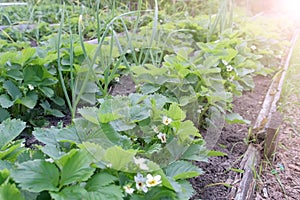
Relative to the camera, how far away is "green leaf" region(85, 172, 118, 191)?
2.27 feet

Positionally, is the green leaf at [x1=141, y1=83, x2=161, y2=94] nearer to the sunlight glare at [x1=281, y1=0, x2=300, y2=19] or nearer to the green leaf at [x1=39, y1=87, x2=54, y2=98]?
the green leaf at [x1=39, y1=87, x2=54, y2=98]

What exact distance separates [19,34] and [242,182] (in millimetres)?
2136

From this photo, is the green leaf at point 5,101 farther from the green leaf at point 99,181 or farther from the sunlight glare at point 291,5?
the sunlight glare at point 291,5

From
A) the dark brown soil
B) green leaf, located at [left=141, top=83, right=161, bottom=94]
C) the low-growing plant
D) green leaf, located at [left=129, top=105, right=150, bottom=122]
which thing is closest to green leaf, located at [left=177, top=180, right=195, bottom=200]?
the low-growing plant

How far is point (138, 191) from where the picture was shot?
0.77m

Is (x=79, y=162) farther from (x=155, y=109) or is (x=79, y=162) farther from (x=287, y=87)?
(x=287, y=87)

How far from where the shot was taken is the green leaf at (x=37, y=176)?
2.05 ft

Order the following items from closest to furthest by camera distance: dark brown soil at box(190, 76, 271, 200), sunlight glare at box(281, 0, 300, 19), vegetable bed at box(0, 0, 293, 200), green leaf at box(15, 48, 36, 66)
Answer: vegetable bed at box(0, 0, 293, 200)
dark brown soil at box(190, 76, 271, 200)
green leaf at box(15, 48, 36, 66)
sunlight glare at box(281, 0, 300, 19)

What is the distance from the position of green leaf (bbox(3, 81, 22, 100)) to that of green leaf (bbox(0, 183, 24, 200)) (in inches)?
33.9

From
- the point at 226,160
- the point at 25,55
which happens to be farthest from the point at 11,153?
the point at 226,160

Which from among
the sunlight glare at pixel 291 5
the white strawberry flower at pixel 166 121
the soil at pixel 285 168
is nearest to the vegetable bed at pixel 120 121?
the white strawberry flower at pixel 166 121

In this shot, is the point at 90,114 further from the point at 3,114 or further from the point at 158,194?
the point at 3,114

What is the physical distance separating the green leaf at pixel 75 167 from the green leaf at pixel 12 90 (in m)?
0.81

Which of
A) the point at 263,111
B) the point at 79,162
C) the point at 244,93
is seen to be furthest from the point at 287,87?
the point at 79,162
